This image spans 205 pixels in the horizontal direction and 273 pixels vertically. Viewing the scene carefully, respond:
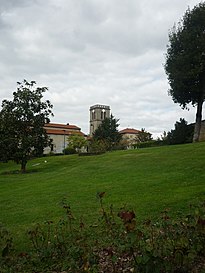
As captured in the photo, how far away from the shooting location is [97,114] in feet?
293

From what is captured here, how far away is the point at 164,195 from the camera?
8.15 m

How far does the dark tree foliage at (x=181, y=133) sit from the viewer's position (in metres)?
30.8

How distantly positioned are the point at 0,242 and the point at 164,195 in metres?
4.83

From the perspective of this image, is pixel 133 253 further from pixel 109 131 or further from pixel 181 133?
pixel 109 131

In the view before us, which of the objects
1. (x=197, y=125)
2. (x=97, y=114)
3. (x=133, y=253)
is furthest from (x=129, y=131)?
(x=133, y=253)

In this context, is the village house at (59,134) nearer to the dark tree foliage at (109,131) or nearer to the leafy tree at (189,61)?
the dark tree foliage at (109,131)

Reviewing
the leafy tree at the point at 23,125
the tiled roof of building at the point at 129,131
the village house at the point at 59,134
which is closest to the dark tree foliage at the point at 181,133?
the leafy tree at the point at 23,125

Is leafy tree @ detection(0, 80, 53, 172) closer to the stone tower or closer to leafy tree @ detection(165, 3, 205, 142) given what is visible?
leafy tree @ detection(165, 3, 205, 142)

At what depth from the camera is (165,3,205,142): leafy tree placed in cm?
2647

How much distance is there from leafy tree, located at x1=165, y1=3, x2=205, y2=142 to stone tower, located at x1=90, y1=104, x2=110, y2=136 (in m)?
59.8

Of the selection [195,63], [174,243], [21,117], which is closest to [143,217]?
[174,243]

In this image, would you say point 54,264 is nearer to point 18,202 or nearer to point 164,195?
point 164,195

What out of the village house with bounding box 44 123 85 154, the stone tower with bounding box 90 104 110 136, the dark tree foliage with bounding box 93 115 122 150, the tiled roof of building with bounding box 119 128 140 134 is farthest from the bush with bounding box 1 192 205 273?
the tiled roof of building with bounding box 119 128 140 134

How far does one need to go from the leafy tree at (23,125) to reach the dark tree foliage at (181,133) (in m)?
13.4
